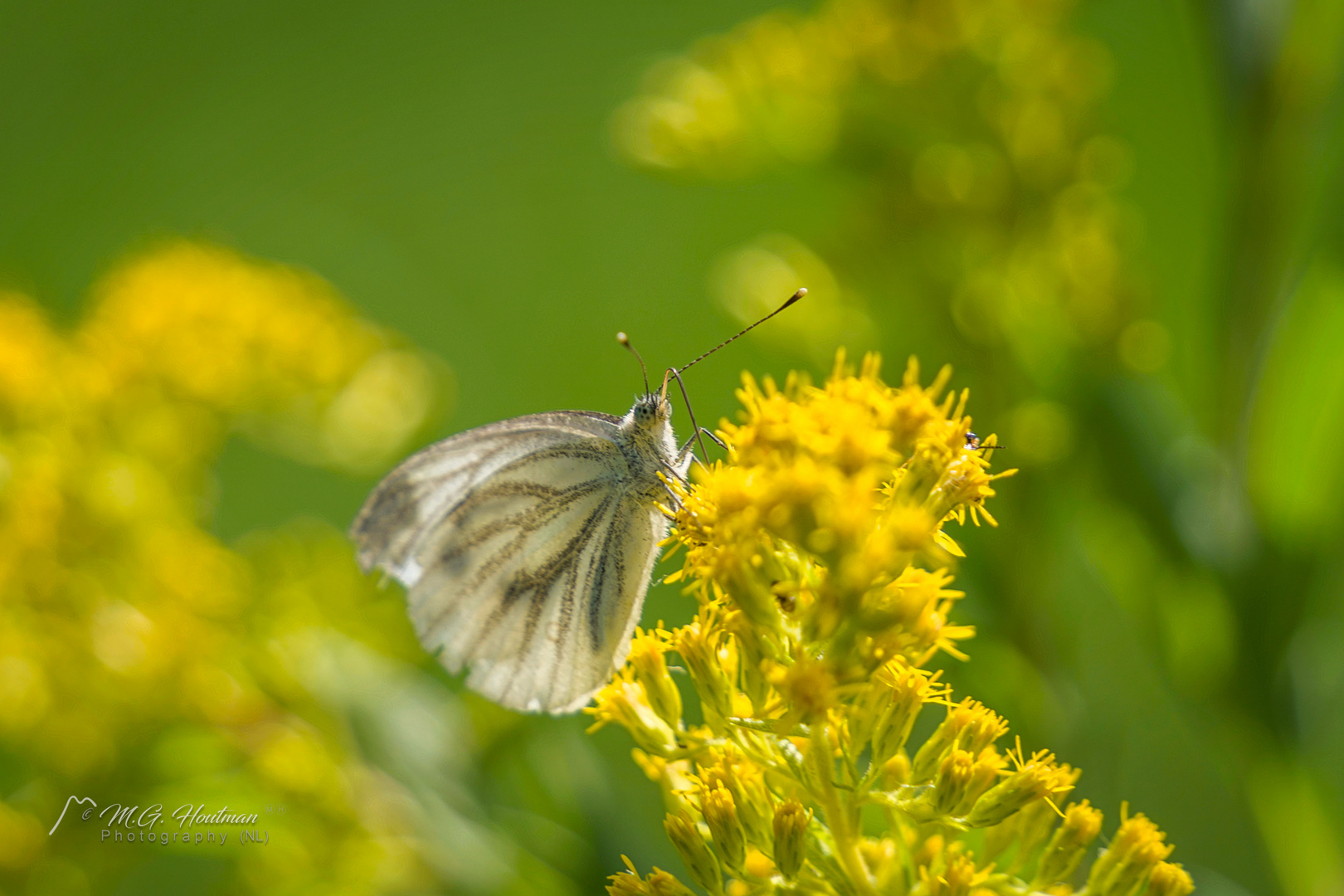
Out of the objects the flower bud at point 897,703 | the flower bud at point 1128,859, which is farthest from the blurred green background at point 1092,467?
the flower bud at point 897,703

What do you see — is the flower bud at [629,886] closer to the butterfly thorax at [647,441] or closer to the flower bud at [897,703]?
the flower bud at [897,703]

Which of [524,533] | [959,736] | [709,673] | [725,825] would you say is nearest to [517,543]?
[524,533]

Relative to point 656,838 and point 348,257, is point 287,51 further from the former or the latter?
point 656,838

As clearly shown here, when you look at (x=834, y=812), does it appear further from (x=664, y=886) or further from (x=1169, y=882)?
(x=1169, y=882)

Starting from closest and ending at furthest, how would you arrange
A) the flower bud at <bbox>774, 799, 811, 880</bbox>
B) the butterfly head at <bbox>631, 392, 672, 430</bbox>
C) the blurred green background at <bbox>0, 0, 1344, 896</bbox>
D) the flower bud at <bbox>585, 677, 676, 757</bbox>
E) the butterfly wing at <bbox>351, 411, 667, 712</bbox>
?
1. the flower bud at <bbox>774, 799, 811, 880</bbox>
2. the flower bud at <bbox>585, 677, 676, 757</bbox>
3. the blurred green background at <bbox>0, 0, 1344, 896</bbox>
4. the butterfly wing at <bbox>351, 411, 667, 712</bbox>
5. the butterfly head at <bbox>631, 392, 672, 430</bbox>

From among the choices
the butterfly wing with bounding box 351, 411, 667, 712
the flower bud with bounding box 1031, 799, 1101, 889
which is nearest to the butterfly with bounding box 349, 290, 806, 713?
the butterfly wing with bounding box 351, 411, 667, 712

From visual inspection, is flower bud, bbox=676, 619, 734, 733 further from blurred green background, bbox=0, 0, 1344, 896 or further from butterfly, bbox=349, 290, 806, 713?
blurred green background, bbox=0, 0, 1344, 896
